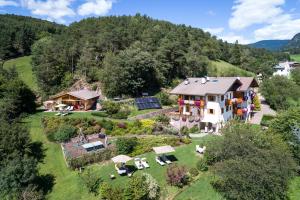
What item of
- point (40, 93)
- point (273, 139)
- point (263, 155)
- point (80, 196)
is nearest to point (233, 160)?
point (263, 155)

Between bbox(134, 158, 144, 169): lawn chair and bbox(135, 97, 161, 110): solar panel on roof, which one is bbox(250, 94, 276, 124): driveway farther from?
bbox(134, 158, 144, 169): lawn chair

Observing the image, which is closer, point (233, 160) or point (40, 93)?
point (233, 160)

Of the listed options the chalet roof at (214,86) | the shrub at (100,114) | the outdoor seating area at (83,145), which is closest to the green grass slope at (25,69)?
the shrub at (100,114)

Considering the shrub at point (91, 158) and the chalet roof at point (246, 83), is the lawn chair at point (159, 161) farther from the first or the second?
the chalet roof at point (246, 83)

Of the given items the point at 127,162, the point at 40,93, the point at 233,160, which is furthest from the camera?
the point at 40,93

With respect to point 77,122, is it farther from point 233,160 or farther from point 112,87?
point 233,160

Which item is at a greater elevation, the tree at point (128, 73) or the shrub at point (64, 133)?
the tree at point (128, 73)
